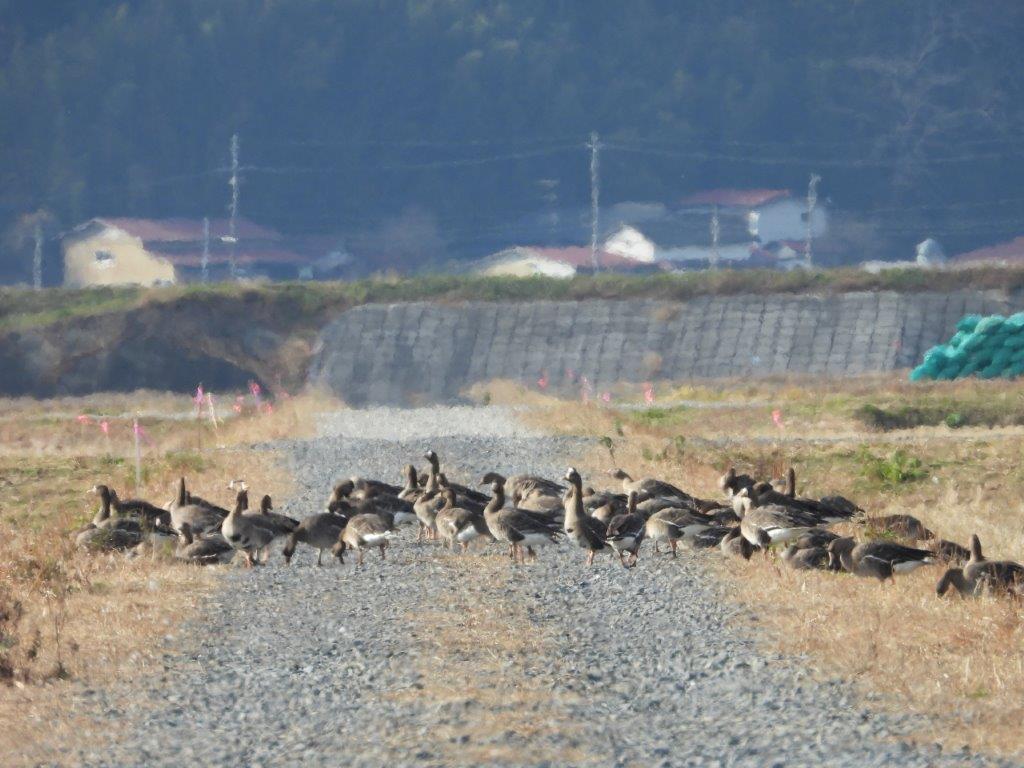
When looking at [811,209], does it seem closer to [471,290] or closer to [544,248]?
[544,248]

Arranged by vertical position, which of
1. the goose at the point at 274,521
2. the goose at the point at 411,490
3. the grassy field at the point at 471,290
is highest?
the grassy field at the point at 471,290

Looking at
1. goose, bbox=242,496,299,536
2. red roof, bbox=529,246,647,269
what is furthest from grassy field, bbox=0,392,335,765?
red roof, bbox=529,246,647,269

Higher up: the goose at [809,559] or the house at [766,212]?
the house at [766,212]

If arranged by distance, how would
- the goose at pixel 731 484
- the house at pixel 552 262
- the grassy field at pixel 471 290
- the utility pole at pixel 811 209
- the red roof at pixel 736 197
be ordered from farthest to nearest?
the red roof at pixel 736 197
the utility pole at pixel 811 209
the house at pixel 552 262
the grassy field at pixel 471 290
the goose at pixel 731 484

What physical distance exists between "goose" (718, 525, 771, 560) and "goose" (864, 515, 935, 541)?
2501 millimetres

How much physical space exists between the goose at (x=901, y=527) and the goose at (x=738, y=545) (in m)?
2.50

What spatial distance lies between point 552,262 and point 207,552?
94146 mm

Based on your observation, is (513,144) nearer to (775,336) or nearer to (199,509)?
(775,336)

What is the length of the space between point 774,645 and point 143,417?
48.5 m

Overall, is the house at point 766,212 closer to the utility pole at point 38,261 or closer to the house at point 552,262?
the house at point 552,262

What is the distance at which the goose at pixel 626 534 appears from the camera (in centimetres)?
1975

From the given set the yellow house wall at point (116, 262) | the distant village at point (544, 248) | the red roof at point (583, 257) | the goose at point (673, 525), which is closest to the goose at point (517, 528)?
the goose at point (673, 525)

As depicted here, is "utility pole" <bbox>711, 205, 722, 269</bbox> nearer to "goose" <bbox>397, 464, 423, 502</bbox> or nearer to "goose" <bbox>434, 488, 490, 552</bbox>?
"goose" <bbox>397, 464, 423, 502</bbox>

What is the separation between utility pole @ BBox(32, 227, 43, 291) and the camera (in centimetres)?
11872
